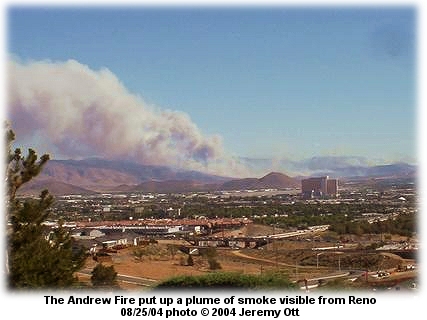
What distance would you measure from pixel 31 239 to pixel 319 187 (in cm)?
2522

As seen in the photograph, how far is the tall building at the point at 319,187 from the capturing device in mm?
30125

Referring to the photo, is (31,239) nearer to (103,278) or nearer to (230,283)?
(103,278)

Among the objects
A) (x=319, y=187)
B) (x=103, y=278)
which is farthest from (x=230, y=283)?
(x=319, y=187)

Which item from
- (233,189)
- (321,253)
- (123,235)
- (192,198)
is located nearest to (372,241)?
(321,253)

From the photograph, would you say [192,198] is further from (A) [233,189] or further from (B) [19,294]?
(B) [19,294]

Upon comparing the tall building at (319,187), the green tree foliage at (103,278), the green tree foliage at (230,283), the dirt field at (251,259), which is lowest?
the dirt field at (251,259)

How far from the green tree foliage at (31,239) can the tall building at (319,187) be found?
2316 cm

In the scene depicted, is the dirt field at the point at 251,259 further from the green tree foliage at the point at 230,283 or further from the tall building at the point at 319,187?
the tall building at the point at 319,187

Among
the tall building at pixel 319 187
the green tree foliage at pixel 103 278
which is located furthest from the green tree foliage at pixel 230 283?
the tall building at pixel 319 187

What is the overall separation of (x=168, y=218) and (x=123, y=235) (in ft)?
30.5

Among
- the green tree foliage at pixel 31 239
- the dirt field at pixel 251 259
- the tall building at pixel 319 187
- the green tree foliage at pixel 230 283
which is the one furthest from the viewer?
the tall building at pixel 319 187

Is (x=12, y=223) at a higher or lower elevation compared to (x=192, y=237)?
higher

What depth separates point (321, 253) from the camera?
16469 millimetres

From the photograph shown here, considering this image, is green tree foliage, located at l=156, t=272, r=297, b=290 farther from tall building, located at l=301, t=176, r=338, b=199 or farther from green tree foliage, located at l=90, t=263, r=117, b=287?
tall building, located at l=301, t=176, r=338, b=199
